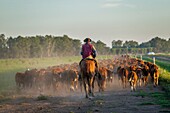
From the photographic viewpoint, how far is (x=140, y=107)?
38.4 feet

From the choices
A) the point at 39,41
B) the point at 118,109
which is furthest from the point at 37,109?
the point at 39,41

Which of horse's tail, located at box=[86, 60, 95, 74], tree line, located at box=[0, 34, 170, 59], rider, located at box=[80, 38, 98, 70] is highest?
tree line, located at box=[0, 34, 170, 59]

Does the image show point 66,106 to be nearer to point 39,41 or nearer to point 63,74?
point 63,74

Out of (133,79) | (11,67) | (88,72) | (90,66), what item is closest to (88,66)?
(90,66)

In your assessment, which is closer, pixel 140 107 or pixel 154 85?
pixel 140 107

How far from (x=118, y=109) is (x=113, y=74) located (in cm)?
1316

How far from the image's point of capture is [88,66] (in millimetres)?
15922

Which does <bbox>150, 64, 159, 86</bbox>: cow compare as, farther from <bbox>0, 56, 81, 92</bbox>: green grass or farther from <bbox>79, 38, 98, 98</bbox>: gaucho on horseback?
<bbox>0, 56, 81, 92</bbox>: green grass

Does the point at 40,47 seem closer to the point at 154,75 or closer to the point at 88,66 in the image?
the point at 154,75

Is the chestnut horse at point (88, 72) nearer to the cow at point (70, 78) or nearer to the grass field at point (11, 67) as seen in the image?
the cow at point (70, 78)

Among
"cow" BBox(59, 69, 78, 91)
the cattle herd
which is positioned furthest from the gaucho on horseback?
"cow" BBox(59, 69, 78, 91)

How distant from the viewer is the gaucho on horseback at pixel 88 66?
15961 millimetres

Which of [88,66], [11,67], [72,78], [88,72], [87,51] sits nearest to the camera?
[88,66]

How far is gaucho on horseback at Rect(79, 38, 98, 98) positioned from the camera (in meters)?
→ 16.0
